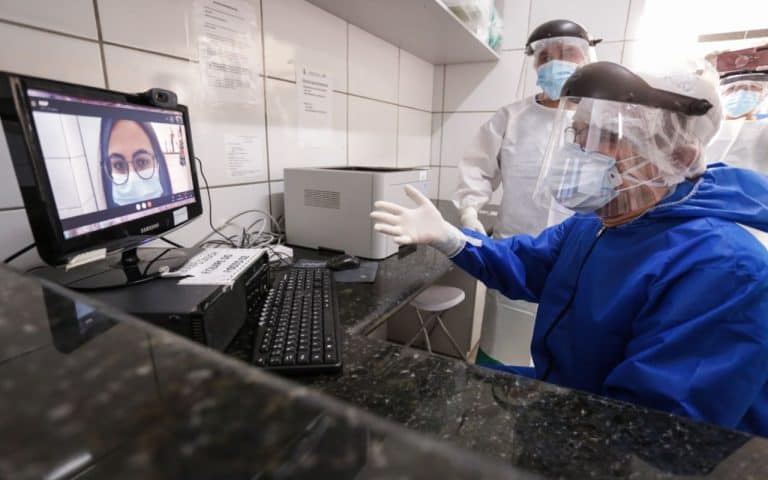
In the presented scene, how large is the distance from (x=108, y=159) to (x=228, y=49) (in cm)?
61

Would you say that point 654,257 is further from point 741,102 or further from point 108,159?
point 741,102

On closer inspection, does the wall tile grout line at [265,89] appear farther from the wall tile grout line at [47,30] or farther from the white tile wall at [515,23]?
the white tile wall at [515,23]

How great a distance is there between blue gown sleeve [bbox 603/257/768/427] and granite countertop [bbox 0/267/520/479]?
0.60 metres

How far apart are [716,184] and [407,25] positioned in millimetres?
1300

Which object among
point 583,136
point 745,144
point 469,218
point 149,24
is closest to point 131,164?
point 149,24

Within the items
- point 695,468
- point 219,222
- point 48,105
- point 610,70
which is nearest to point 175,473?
point 695,468

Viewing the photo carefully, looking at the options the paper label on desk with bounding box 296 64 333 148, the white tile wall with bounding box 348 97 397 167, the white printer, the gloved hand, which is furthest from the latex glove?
the white tile wall with bounding box 348 97 397 167

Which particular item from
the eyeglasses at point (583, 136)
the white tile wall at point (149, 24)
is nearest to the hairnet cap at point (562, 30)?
the eyeglasses at point (583, 136)

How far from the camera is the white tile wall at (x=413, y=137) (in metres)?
2.15

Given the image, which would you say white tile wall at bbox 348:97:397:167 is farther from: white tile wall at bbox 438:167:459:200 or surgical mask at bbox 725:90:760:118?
surgical mask at bbox 725:90:760:118

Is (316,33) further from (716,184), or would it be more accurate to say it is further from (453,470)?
(453,470)

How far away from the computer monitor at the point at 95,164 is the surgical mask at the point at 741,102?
2148 mm

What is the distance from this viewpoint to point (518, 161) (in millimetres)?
1649

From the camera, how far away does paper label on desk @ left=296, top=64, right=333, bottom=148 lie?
55.4 inches
